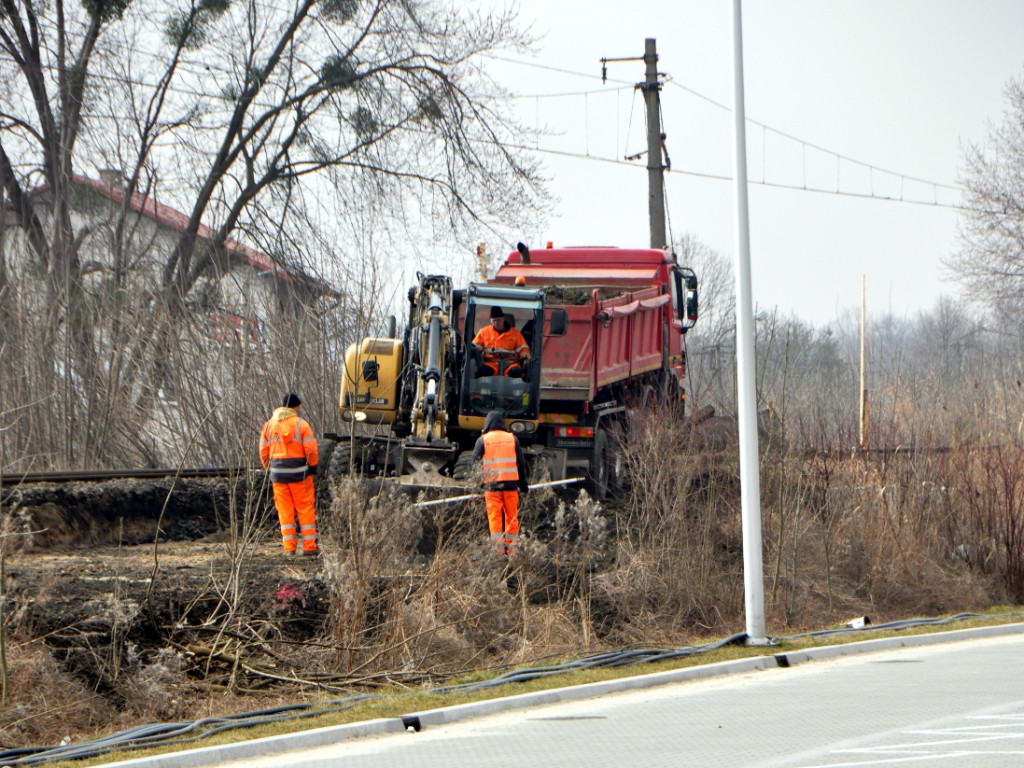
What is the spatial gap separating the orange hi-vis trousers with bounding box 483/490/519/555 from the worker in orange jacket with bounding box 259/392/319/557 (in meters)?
2.00

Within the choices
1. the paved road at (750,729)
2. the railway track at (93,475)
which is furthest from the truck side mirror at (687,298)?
the paved road at (750,729)

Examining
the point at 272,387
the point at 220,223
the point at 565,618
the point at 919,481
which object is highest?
the point at 220,223

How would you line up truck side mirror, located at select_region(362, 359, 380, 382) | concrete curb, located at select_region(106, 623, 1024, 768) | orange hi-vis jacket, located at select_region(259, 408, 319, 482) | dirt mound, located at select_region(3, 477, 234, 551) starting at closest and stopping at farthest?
concrete curb, located at select_region(106, 623, 1024, 768), orange hi-vis jacket, located at select_region(259, 408, 319, 482), dirt mound, located at select_region(3, 477, 234, 551), truck side mirror, located at select_region(362, 359, 380, 382)

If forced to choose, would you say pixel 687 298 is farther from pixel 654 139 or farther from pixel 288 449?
pixel 288 449

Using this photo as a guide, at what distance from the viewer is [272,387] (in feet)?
68.6

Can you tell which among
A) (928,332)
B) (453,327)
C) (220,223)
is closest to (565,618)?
(453,327)

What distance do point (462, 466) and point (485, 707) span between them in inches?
278

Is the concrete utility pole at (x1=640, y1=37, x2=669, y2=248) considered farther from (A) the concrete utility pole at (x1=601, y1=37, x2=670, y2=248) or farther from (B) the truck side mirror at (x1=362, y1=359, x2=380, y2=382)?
(B) the truck side mirror at (x1=362, y1=359, x2=380, y2=382)

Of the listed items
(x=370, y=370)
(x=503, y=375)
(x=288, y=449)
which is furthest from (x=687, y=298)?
(x=288, y=449)

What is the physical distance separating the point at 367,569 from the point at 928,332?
6990 cm

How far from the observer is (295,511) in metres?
14.4

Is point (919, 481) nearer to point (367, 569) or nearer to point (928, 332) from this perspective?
point (367, 569)

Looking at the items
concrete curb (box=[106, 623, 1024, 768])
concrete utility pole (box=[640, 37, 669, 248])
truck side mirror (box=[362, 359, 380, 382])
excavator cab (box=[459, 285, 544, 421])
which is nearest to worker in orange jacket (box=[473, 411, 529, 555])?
excavator cab (box=[459, 285, 544, 421])

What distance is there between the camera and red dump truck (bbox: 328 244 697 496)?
651 inches
